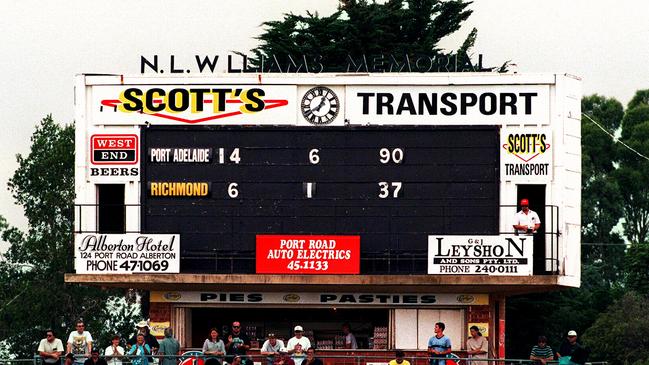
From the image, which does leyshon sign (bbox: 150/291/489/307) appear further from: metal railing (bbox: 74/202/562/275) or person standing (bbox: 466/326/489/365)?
metal railing (bbox: 74/202/562/275)

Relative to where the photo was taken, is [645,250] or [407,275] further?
[645,250]

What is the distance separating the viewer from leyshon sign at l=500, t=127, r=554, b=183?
4741cm

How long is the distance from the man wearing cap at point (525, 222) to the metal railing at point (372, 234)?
222 millimetres

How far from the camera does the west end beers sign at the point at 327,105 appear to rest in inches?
1879

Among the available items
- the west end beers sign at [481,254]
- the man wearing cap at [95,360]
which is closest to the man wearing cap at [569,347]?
the west end beers sign at [481,254]

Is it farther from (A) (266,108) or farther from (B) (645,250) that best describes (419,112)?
(B) (645,250)

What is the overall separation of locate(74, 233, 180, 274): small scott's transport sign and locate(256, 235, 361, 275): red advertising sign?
202cm

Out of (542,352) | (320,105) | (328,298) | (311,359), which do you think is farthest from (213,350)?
(542,352)

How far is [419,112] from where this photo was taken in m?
47.8

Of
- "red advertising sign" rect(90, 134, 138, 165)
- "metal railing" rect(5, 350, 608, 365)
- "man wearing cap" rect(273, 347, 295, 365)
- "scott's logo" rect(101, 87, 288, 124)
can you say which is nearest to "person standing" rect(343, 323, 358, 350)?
"metal railing" rect(5, 350, 608, 365)

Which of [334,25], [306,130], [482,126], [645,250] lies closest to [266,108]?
[306,130]

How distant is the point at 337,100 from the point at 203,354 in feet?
21.8

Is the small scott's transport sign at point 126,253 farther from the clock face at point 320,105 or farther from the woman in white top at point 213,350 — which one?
the clock face at point 320,105

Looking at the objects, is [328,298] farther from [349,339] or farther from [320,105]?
[320,105]
